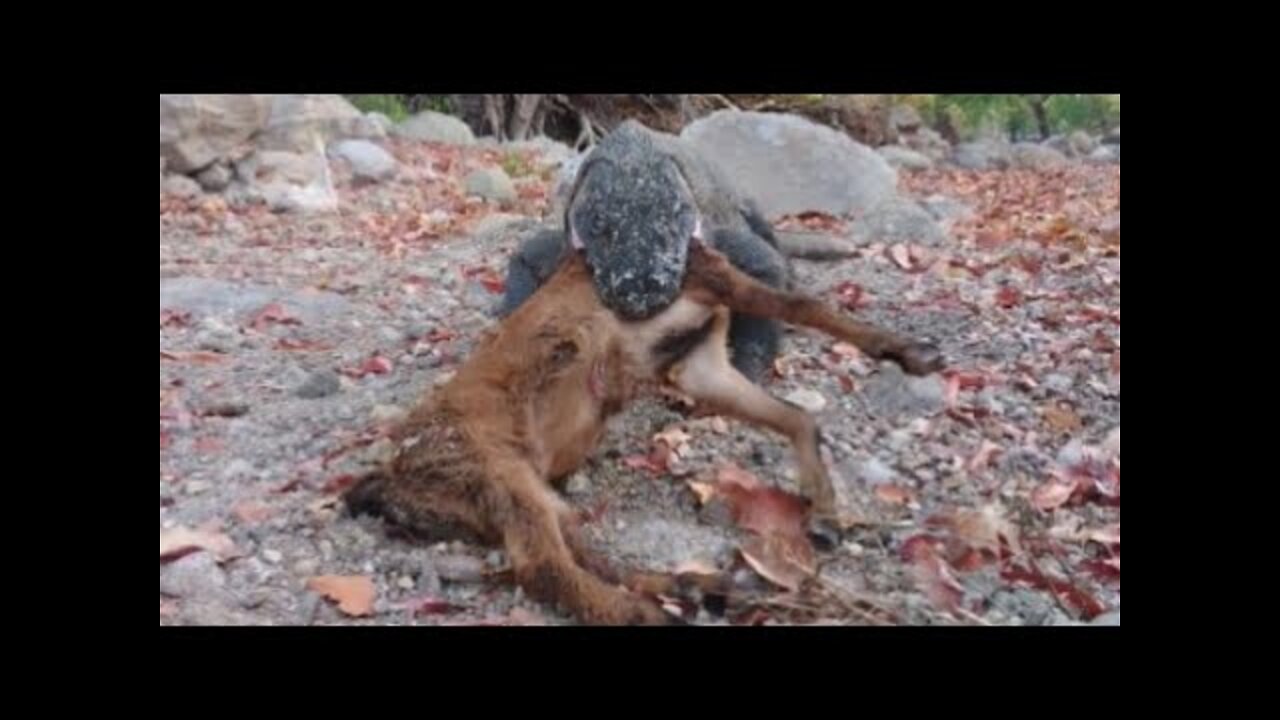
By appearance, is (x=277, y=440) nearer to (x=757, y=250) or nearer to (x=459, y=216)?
(x=757, y=250)

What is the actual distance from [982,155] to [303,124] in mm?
3004

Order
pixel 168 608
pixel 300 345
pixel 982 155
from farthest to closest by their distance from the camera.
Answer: pixel 982 155 < pixel 300 345 < pixel 168 608

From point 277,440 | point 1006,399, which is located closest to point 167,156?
point 277,440

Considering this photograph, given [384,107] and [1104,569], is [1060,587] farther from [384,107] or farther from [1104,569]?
[384,107]

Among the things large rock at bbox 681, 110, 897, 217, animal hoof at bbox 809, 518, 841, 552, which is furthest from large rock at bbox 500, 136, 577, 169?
animal hoof at bbox 809, 518, 841, 552

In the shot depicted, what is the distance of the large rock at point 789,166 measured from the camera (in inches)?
179

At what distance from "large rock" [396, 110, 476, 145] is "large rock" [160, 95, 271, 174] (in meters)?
0.70

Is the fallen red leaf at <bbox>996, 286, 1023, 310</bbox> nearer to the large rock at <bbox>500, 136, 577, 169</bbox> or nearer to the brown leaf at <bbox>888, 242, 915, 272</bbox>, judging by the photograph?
the brown leaf at <bbox>888, 242, 915, 272</bbox>

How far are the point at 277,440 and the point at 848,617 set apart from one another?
130 centimetres

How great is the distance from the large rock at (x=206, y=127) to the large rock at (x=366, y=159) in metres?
0.35

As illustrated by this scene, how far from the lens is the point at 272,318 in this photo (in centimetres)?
352

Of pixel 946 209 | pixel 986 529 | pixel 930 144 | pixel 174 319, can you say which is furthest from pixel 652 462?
pixel 930 144

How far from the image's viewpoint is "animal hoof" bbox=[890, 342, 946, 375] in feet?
7.89

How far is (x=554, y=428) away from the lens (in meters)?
2.49
